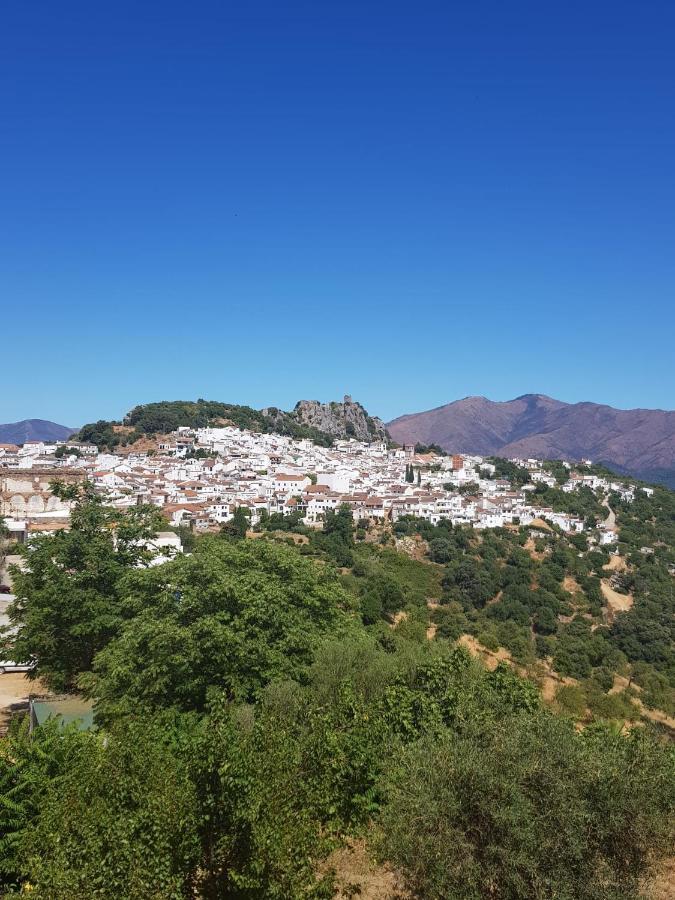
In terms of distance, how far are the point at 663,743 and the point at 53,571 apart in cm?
1451

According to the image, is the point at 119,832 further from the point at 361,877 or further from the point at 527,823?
the point at 361,877

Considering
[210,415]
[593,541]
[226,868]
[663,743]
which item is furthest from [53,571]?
[210,415]

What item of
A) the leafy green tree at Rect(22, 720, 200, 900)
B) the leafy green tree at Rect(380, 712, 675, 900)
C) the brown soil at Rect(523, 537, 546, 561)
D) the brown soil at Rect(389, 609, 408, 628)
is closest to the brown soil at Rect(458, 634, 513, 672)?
the brown soil at Rect(389, 609, 408, 628)

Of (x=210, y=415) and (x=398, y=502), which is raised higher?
(x=210, y=415)

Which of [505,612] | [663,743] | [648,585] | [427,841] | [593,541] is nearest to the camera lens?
[427,841]

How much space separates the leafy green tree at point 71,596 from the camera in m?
16.5

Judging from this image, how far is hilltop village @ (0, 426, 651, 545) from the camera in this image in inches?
2354

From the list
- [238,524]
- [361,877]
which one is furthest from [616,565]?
[361,877]

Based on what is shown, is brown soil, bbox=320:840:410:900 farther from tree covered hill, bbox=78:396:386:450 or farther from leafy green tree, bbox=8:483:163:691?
tree covered hill, bbox=78:396:386:450

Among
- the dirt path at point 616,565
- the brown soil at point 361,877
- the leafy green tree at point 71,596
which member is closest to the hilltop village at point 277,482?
the dirt path at point 616,565

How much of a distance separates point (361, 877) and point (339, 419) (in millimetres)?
133396

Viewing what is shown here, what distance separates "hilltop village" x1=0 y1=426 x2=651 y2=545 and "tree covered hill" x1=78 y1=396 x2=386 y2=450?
3571mm

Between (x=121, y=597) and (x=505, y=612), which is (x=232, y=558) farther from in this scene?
(x=505, y=612)

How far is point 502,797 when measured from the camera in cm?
726
